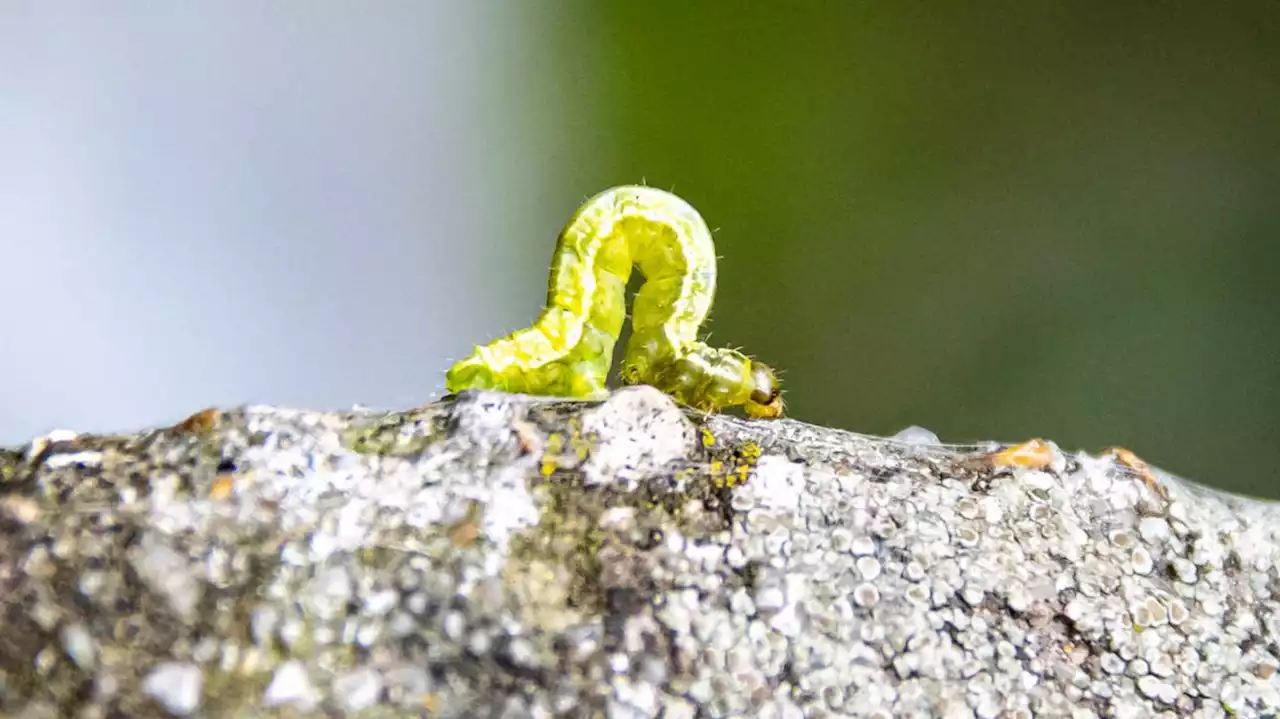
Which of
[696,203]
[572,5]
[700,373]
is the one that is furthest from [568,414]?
[572,5]

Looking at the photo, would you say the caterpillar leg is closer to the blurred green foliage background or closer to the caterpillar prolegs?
the caterpillar prolegs

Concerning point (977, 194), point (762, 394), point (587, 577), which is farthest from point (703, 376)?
point (977, 194)

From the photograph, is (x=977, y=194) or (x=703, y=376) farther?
(x=977, y=194)

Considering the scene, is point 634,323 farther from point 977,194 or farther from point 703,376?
point 977,194

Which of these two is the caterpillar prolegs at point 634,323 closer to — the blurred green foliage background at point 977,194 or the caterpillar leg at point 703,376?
the caterpillar leg at point 703,376

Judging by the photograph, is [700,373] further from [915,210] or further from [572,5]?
[572,5]

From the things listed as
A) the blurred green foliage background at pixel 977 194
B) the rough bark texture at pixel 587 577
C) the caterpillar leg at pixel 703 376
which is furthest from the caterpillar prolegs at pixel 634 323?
the blurred green foliage background at pixel 977 194
